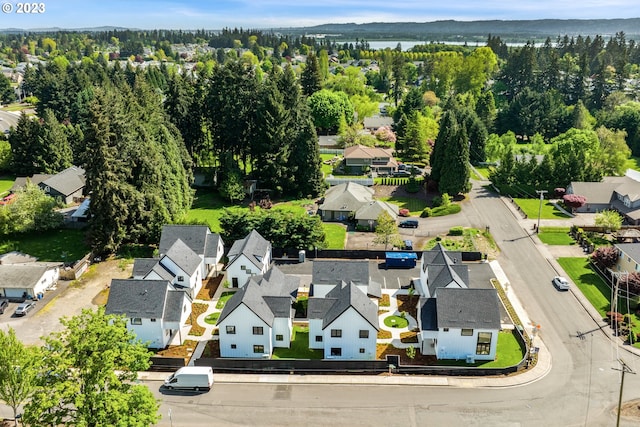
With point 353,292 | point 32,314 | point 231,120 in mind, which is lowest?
point 32,314

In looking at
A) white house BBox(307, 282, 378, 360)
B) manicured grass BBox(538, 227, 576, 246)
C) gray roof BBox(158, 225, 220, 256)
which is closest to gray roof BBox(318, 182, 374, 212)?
gray roof BBox(158, 225, 220, 256)

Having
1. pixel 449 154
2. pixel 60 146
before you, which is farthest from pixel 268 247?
pixel 60 146

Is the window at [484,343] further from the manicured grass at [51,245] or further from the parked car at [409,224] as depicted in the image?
the manicured grass at [51,245]

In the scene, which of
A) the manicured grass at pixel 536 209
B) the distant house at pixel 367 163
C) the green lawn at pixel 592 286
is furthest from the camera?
the distant house at pixel 367 163

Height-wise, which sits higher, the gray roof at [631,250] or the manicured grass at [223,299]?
the gray roof at [631,250]

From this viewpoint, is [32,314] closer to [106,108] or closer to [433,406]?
[106,108]

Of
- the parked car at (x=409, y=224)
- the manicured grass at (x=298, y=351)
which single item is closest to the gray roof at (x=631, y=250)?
the parked car at (x=409, y=224)

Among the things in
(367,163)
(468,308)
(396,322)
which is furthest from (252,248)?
(367,163)
